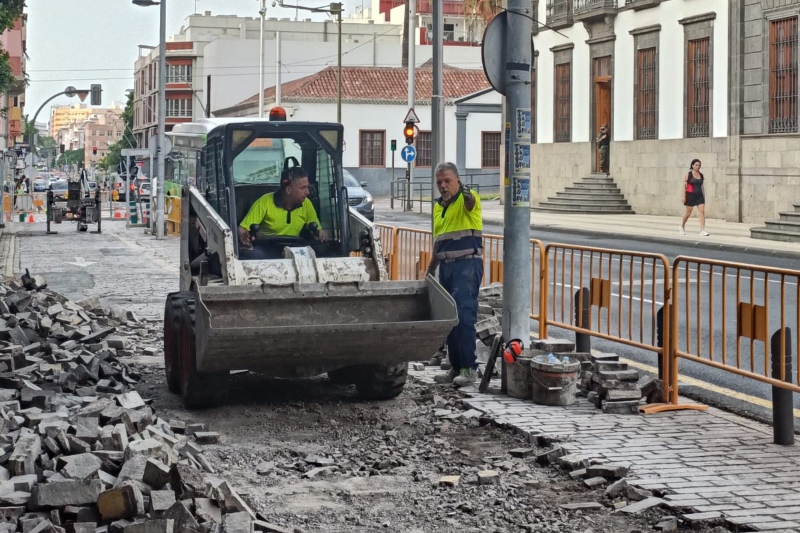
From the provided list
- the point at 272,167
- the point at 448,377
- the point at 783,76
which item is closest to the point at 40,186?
the point at 783,76

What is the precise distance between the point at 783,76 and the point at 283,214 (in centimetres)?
2417

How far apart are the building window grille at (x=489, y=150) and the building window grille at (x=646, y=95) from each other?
3144cm

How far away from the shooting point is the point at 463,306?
10258 millimetres

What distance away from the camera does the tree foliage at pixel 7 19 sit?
749 inches

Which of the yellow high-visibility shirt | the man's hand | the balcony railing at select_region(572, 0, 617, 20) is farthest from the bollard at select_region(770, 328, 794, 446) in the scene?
the balcony railing at select_region(572, 0, 617, 20)

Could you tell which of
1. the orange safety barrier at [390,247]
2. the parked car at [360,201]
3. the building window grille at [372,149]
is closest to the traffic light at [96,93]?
the building window grille at [372,149]

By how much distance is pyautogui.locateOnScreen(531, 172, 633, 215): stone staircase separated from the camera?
1572 inches

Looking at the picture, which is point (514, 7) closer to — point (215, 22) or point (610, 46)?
point (610, 46)

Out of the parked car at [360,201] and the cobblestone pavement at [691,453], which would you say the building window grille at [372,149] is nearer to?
the parked car at [360,201]

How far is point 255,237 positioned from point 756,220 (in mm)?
24809

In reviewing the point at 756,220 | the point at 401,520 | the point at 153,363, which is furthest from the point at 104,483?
the point at 756,220

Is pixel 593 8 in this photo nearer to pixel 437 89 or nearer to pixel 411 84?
pixel 411 84

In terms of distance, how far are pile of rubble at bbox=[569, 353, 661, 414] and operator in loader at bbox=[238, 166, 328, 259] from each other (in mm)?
2578

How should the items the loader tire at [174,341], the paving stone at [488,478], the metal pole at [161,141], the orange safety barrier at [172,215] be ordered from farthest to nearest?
the orange safety barrier at [172,215] < the metal pole at [161,141] < the loader tire at [174,341] < the paving stone at [488,478]
